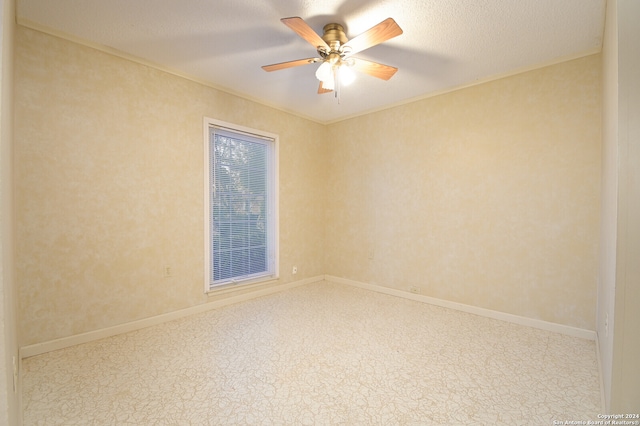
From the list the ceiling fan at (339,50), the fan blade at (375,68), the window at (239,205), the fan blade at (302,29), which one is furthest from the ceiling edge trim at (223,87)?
the fan blade at (302,29)

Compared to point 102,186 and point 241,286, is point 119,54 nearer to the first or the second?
point 102,186

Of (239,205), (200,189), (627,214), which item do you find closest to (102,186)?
(200,189)

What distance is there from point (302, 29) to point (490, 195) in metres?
2.62

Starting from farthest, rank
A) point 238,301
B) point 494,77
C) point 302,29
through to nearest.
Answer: point 238,301 → point 494,77 → point 302,29

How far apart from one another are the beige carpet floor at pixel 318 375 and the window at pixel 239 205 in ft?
2.60

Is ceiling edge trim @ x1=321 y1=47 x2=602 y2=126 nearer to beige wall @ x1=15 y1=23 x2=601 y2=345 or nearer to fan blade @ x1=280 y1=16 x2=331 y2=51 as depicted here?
beige wall @ x1=15 y1=23 x2=601 y2=345

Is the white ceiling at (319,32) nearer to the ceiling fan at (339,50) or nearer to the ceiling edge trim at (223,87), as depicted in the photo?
the ceiling edge trim at (223,87)

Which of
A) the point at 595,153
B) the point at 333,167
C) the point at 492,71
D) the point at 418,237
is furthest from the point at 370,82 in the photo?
the point at 595,153

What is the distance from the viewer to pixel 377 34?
206 cm

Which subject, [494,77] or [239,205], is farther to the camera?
[239,205]

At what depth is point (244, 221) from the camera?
395 centimetres

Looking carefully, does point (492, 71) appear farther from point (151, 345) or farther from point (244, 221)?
point (151, 345)

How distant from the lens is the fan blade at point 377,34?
194 cm

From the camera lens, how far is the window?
11.7 feet
